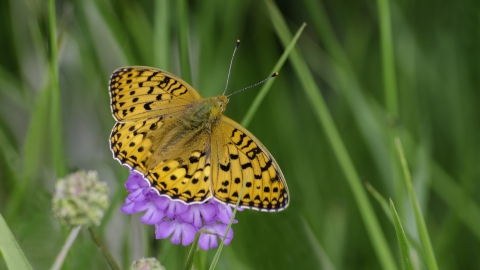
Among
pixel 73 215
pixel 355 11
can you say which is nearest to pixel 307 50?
pixel 355 11

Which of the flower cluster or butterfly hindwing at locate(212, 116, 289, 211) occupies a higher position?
butterfly hindwing at locate(212, 116, 289, 211)

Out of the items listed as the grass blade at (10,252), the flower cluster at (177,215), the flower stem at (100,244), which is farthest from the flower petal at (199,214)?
the grass blade at (10,252)

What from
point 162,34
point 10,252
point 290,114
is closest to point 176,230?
point 10,252

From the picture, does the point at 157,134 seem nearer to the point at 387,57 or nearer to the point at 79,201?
the point at 79,201

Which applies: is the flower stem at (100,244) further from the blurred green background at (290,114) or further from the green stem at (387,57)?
the green stem at (387,57)

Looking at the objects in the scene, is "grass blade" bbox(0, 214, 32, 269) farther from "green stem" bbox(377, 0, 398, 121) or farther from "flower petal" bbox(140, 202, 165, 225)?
"green stem" bbox(377, 0, 398, 121)

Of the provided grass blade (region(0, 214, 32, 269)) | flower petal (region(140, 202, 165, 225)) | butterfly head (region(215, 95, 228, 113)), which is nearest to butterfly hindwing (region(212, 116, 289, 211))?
flower petal (region(140, 202, 165, 225))

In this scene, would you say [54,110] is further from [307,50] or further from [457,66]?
[457,66]
